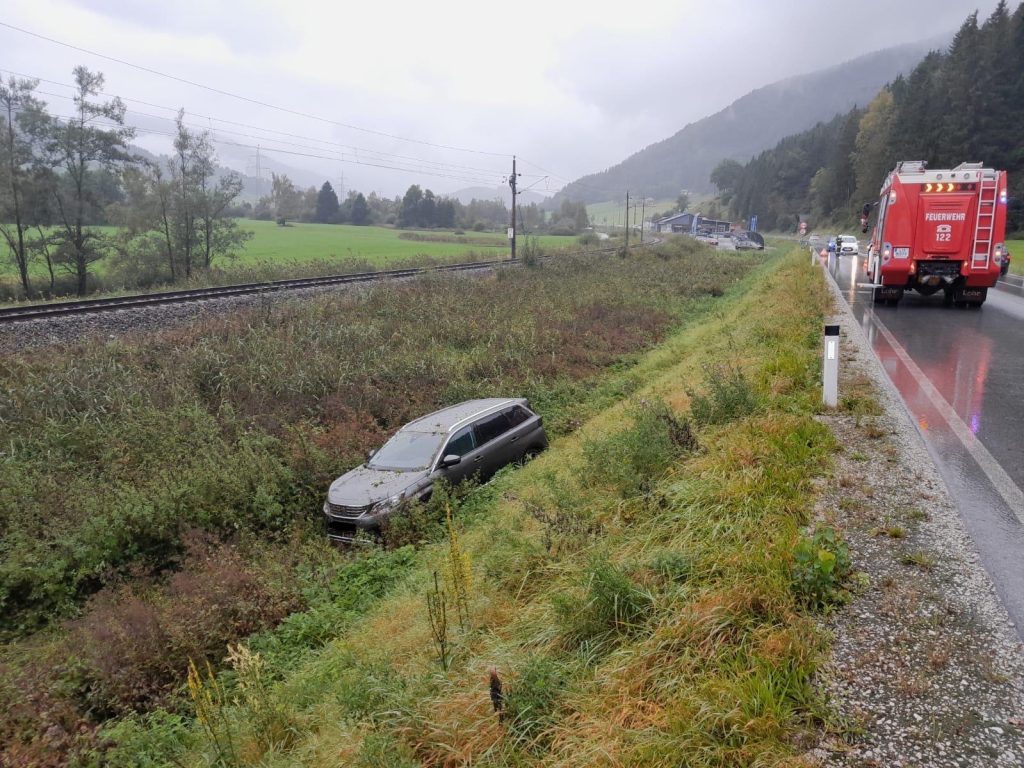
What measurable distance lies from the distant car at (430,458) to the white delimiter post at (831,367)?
529 cm

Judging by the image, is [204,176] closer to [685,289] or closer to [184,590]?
[685,289]

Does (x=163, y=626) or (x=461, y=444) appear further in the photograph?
(x=461, y=444)

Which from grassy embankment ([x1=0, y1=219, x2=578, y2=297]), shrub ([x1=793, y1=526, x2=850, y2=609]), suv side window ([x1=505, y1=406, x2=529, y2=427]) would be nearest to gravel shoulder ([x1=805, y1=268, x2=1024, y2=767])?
shrub ([x1=793, y1=526, x2=850, y2=609])

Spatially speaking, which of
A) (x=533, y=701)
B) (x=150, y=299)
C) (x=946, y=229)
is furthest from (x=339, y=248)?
(x=533, y=701)

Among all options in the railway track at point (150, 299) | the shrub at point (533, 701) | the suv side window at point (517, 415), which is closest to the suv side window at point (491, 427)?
the suv side window at point (517, 415)

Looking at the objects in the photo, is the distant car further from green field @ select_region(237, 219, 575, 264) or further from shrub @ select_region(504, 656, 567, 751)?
green field @ select_region(237, 219, 575, 264)

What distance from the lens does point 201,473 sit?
9688 mm

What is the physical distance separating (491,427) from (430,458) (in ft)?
5.00

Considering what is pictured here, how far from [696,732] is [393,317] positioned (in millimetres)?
18679

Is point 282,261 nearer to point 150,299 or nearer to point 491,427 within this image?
point 150,299

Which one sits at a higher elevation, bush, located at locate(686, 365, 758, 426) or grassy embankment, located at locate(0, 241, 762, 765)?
bush, located at locate(686, 365, 758, 426)

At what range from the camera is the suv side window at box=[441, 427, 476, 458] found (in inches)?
395

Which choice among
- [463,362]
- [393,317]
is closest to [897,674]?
[463,362]

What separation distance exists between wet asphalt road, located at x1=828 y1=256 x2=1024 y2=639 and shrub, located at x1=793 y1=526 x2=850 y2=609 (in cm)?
88
